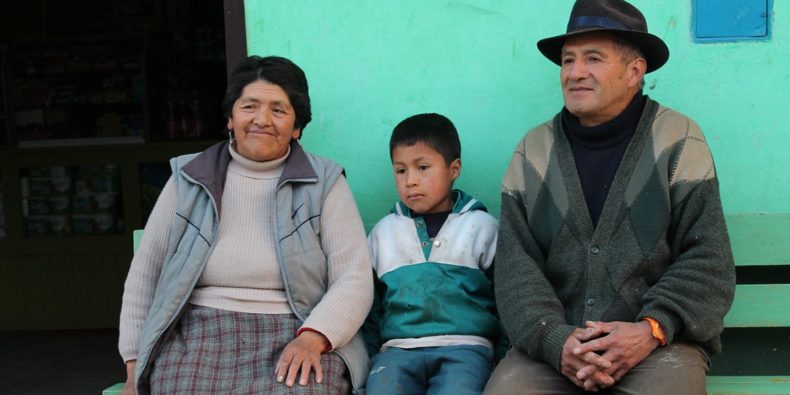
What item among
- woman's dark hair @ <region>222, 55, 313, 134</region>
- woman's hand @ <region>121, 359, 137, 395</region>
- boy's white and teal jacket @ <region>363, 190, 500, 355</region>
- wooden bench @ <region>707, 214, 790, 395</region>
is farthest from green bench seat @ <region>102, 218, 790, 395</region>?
woman's dark hair @ <region>222, 55, 313, 134</region>

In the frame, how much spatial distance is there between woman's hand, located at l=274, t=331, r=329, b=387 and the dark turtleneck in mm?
880

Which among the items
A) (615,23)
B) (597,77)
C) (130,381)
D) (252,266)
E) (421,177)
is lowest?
(130,381)

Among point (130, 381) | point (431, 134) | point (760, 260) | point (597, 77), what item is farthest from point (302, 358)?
point (760, 260)

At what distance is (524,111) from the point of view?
3.24 m

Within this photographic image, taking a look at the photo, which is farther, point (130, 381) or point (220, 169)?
point (220, 169)

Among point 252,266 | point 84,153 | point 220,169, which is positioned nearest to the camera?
point 252,266

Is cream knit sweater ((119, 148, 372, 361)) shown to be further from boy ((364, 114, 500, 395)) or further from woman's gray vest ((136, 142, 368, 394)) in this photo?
boy ((364, 114, 500, 395))

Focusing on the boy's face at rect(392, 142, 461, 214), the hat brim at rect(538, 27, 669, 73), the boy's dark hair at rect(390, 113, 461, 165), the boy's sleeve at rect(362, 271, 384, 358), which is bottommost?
the boy's sleeve at rect(362, 271, 384, 358)

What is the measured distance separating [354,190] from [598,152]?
103 cm

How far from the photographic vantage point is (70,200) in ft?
20.5

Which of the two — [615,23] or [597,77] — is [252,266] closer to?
[597,77]

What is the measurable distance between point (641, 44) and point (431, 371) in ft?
3.79

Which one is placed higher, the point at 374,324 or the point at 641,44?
the point at 641,44

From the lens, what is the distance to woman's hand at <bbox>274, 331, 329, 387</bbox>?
8.34ft
